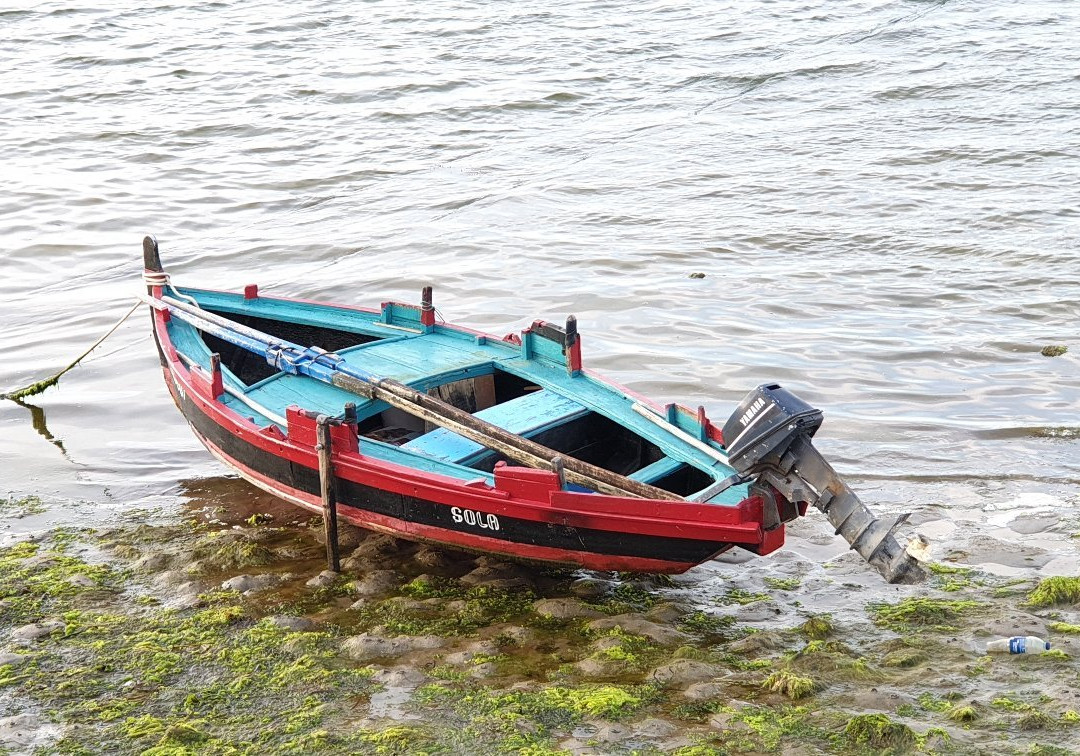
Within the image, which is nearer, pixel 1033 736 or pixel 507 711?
pixel 1033 736

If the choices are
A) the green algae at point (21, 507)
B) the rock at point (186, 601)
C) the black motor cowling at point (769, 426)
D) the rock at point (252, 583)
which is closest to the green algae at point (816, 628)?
the black motor cowling at point (769, 426)

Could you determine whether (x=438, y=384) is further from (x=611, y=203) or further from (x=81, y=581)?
(x=611, y=203)

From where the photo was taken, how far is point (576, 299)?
14352 millimetres

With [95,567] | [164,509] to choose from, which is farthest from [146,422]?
[95,567]

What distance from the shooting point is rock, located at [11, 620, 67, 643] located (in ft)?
24.0

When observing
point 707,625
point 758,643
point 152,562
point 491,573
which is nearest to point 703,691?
point 758,643

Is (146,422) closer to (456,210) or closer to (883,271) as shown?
(456,210)

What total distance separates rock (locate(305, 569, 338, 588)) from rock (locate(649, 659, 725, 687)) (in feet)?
8.46

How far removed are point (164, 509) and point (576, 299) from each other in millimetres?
6225

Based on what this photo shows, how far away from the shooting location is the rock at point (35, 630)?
7312mm

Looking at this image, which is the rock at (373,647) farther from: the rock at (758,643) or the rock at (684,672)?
the rock at (758,643)

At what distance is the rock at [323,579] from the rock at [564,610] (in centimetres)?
151

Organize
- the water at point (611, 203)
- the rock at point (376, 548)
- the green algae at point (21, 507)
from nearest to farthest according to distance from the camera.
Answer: the rock at point (376, 548) → the green algae at point (21, 507) → the water at point (611, 203)

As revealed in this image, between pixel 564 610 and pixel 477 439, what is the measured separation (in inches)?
52.4
